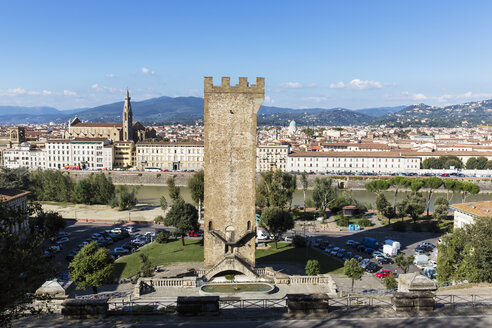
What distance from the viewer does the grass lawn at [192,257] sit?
20922mm

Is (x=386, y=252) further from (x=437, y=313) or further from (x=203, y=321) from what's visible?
(x=203, y=321)

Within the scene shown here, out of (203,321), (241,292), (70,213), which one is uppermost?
(203,321)

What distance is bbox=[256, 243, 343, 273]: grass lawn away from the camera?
824 inches

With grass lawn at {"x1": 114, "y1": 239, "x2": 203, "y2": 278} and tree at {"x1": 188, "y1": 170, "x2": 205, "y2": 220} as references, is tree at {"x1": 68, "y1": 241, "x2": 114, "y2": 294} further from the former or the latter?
tree at {"x1": 188, "y1": 170, "x2": 205, "y2": 220}

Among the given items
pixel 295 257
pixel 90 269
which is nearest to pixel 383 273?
pixel 295 257

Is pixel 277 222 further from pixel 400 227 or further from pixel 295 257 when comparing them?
pixel 400 227

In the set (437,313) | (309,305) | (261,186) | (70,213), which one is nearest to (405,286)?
(437,313)

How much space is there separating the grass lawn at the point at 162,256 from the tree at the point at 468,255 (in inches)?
452

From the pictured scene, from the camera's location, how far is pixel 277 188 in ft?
107

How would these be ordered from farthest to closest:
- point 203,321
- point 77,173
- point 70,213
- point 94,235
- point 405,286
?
point 77,173 < point 70,213 < point 94,235 < point 405,286 < point 203,321

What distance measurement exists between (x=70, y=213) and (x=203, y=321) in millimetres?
35468

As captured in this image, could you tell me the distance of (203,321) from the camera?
6832 mm

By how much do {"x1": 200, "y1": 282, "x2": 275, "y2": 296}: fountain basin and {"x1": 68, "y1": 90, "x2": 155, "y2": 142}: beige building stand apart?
247 feet

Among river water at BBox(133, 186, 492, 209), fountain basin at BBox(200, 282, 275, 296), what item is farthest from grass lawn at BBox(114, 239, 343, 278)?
river water at BBox(133, 186, 492, 209)
